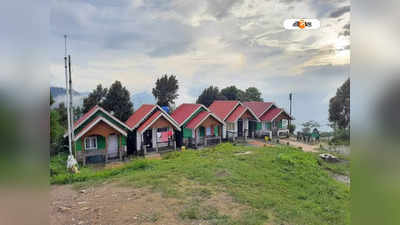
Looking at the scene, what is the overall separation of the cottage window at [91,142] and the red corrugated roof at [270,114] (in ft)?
6.86

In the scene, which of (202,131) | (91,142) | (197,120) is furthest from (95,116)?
(202,131)

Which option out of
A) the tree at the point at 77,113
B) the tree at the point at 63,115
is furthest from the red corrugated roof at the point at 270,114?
the tree at the point at 63,115

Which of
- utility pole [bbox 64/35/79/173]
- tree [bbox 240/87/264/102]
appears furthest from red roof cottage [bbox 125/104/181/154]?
tree [bbox 240/87/264/102]

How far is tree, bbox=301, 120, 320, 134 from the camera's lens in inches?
98.8

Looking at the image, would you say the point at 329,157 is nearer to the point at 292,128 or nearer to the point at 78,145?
the point at 292,128

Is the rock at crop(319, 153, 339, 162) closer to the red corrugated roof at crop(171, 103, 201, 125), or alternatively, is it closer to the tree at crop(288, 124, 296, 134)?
the tree at crop(288, 124, 296, 134)

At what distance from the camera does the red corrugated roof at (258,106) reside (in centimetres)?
263

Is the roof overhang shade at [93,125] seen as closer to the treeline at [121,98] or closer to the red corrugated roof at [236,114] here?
the treeline at [121,98]

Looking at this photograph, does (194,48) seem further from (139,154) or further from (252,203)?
(252,203)

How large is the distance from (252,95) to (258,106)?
0.57 feet
